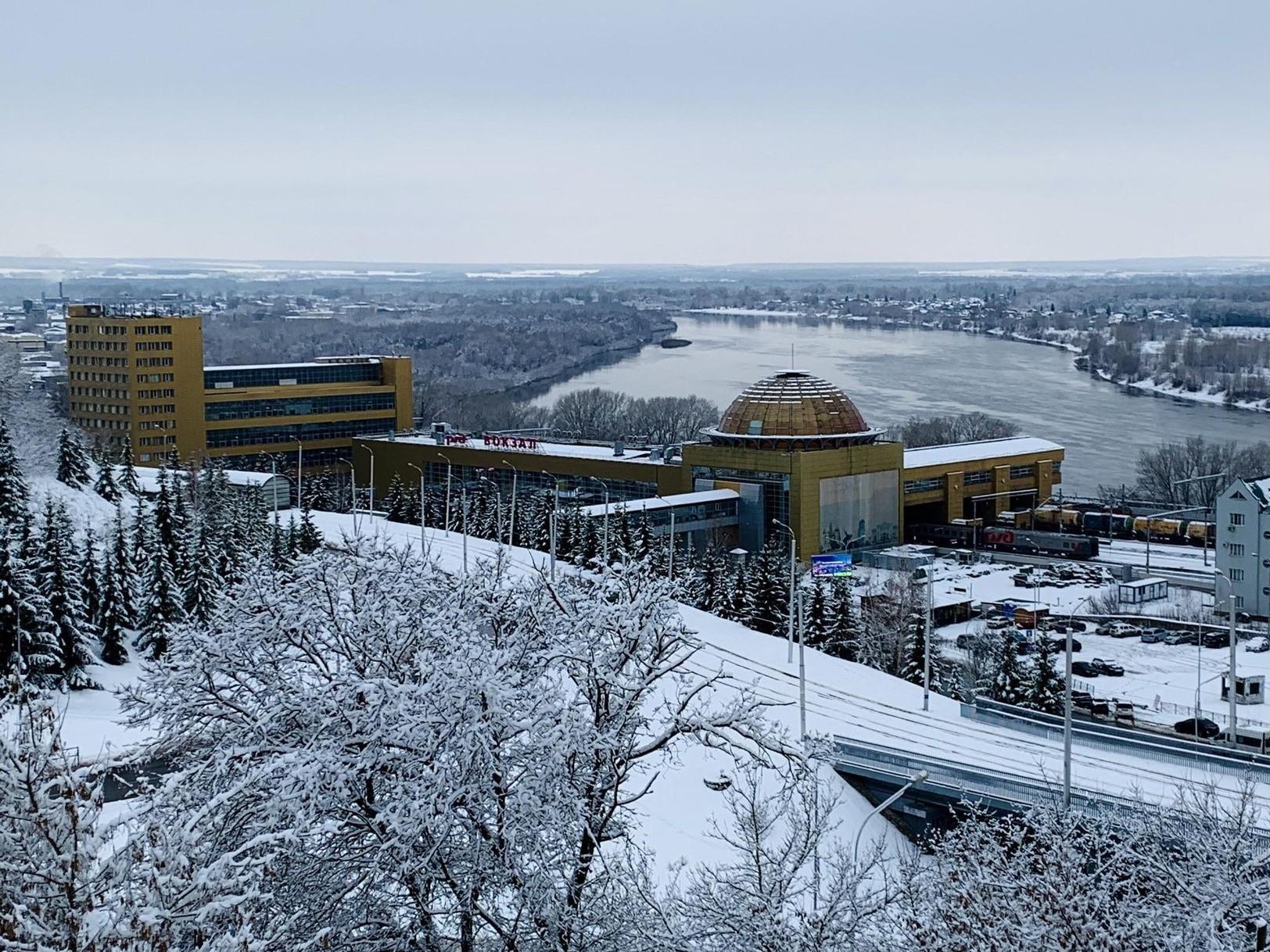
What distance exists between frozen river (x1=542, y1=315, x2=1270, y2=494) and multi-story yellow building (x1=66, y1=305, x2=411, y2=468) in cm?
2035

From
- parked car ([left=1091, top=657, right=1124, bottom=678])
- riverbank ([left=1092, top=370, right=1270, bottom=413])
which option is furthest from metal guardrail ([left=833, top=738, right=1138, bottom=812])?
riverbank ([left=1092, top=370, right=1270, bottom=413])

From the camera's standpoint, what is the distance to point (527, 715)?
6633 mm

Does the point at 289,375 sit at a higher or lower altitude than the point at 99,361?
lower

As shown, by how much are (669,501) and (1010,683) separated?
47.6 ft

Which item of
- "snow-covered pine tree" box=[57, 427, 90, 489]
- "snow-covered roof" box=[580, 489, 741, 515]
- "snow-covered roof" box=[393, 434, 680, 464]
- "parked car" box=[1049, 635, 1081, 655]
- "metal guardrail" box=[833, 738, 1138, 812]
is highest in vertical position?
"snow-covered pine tree" box=[57, 427, 90, 489]

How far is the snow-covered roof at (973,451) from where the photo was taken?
39.3m

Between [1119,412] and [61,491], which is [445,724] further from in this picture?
[1119,412]

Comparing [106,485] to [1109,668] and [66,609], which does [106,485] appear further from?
[1109,668]

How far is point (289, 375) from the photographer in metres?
46.9

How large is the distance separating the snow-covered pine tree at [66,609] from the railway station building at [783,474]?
1446 cm

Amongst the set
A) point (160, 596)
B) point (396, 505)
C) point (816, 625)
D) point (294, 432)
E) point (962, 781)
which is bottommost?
point (816, 625)

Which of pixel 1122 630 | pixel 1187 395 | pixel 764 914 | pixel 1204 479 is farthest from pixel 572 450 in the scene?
pixel 1187 395

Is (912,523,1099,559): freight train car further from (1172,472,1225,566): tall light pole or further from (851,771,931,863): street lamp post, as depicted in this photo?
(851,771,931,863): street lamp post

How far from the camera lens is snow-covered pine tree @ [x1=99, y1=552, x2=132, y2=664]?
19672 millimetres
